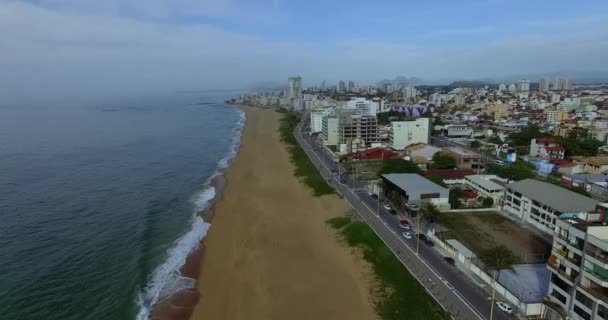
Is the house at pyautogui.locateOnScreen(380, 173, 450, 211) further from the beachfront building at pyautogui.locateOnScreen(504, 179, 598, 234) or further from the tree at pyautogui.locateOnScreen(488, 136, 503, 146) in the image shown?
the tree at pyautogui.locateOnScreen(488, 136, 503, 146)

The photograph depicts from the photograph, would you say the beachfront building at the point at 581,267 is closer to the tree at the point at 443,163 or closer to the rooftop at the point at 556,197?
the rooftop at the point at 556,197

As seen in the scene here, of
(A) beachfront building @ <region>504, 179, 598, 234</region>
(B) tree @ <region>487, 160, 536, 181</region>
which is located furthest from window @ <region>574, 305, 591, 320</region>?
(B) tree @ <region>487, 160, 536, 181</region>

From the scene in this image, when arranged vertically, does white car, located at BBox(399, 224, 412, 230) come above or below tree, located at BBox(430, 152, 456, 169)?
below

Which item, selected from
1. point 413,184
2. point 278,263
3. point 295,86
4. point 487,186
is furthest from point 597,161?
point 295,86

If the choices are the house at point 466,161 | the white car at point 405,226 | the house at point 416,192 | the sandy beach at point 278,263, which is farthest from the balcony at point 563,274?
the house at point 466,161

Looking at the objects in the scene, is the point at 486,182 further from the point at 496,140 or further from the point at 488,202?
the point at 496,140

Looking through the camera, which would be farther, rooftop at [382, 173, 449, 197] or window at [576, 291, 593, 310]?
rooftop at [382, 173, 449, 197]

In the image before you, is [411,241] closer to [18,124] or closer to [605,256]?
[605,256]
